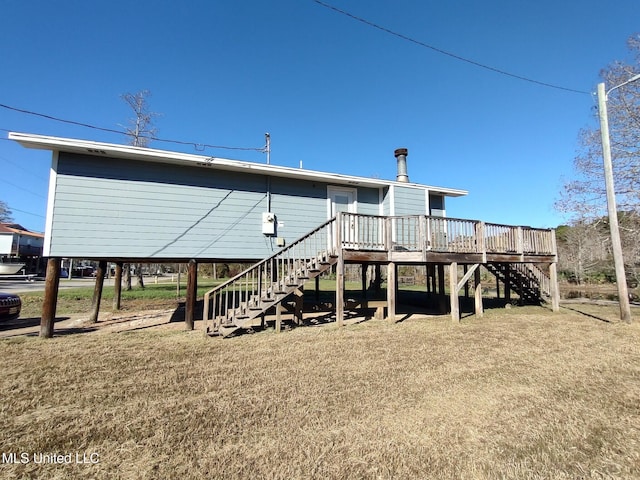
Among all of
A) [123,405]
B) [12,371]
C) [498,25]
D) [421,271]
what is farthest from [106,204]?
[421,271]

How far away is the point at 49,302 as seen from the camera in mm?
7820

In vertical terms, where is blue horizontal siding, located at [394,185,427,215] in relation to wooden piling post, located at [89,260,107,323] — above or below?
above

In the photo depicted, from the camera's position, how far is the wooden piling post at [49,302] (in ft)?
25.5

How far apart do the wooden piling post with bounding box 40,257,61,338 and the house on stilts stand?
0.08ft

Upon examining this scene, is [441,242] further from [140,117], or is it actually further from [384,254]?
[140,117]

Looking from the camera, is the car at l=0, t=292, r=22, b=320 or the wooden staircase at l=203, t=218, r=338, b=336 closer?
the wooden staircase at l=203, t=218, r=338, b=336

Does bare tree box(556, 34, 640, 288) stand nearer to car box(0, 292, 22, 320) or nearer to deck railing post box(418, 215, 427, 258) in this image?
deck railing post box(418, 215, 427, 258)

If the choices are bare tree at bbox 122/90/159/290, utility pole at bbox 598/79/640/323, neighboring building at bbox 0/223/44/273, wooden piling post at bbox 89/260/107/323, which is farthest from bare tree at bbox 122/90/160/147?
neighboring building at bbox 0/223/44/273

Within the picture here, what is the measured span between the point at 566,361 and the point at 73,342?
10.1 metres

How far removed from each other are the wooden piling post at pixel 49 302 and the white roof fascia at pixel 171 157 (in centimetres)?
285

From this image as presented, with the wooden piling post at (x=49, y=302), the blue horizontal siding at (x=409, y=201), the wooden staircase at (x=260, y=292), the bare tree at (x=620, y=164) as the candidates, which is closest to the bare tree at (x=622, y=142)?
the bare tree at (x=620, y=164)

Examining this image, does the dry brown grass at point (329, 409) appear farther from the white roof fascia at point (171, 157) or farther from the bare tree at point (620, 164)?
the bare tree at point (620, 164)

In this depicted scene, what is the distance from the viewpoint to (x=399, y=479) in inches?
95.2

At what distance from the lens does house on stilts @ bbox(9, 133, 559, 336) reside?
26.3 ft
